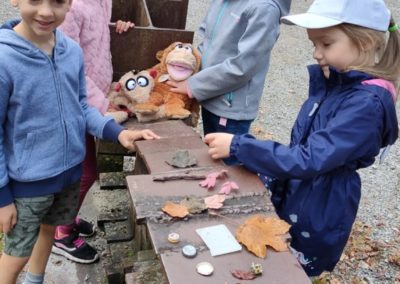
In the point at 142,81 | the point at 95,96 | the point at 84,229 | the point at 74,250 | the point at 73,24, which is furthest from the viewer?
the point at 84,229

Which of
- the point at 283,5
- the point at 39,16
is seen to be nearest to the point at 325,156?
the point at 283,5

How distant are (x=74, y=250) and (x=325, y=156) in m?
1.89

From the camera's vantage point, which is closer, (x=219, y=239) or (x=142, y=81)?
(x=219, y=239)

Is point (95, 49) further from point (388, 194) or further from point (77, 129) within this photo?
point (388, 194)

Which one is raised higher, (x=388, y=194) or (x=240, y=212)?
(x=240, y=212)

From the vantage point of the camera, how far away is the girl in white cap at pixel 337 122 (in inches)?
69.9

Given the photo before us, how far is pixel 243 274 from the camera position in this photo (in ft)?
4.81

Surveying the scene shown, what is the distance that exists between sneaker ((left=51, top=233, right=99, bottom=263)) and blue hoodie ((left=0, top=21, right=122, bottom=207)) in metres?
0.99

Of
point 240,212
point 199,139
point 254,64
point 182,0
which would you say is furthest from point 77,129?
point 182,0

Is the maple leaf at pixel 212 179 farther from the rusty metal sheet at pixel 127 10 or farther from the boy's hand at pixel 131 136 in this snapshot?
the rusty metal sheet at pixel 127 10

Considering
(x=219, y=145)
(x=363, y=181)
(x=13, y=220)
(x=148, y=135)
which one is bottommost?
(x=363, y=181)

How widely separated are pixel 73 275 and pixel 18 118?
4.70ft

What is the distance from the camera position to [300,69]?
6.95 m

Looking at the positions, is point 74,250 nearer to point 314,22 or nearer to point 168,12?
point 168,12
